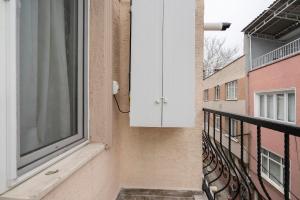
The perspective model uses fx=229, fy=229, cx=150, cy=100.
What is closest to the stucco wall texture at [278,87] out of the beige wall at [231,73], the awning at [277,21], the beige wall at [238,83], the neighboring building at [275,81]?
the neighboring building at [275,81]

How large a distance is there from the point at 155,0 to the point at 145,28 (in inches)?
9.1

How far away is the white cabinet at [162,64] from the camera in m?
1.75

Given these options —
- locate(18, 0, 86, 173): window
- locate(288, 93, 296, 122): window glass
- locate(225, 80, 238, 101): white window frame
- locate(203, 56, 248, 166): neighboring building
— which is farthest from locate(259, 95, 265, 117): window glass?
locate(18, 0, 86, 173): window

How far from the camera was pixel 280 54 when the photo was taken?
7855 millimetres

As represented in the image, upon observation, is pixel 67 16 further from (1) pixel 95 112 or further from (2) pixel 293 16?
(2) pixel 293 16

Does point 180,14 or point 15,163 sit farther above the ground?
point 180,14

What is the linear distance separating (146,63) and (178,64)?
247 millimetres

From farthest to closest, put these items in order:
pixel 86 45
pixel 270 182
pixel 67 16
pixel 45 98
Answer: pixel 270 182, pixel 86 45, pixel 67 16, pixel 45 98

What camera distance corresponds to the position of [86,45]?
5.24 ft

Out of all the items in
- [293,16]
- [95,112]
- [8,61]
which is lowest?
[95,112]

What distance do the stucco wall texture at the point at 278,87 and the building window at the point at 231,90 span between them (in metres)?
1.73

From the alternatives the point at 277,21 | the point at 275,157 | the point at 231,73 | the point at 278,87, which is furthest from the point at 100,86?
the point at 231,73

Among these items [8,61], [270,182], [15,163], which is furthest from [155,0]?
[270,182]

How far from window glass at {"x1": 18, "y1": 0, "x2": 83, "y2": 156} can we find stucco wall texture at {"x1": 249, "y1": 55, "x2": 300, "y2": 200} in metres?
5.00
